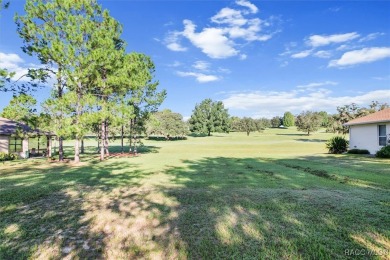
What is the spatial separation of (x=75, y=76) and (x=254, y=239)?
16998mm

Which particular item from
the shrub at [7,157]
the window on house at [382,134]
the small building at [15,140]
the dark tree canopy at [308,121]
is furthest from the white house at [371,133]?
the dark tree canopy at [308,121]

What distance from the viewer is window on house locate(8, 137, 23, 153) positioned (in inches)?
975

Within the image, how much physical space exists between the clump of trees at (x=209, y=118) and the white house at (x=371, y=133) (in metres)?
57.9

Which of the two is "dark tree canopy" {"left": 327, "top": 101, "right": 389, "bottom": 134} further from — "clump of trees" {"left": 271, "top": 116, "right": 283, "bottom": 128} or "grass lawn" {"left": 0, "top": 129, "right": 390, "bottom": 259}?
"clump of trees" {"left": 271, "top": 116, "right": 283, "bottom": 128}

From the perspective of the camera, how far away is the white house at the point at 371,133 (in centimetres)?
2211

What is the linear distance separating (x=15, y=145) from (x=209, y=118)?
6412 centimetres

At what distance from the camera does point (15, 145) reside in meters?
25.3

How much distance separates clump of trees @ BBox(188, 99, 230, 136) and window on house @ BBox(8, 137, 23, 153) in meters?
59.6

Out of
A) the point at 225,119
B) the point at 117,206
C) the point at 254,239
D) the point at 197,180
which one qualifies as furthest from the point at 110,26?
the point at 225,119

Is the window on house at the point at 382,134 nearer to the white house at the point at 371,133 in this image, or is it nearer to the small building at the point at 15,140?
the white house at the point at 371,133

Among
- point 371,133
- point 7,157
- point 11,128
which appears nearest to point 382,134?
point 371,133

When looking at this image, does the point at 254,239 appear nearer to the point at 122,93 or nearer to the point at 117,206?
the point at 117,206

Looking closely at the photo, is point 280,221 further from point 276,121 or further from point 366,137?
point 276,121

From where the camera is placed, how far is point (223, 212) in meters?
6.27
